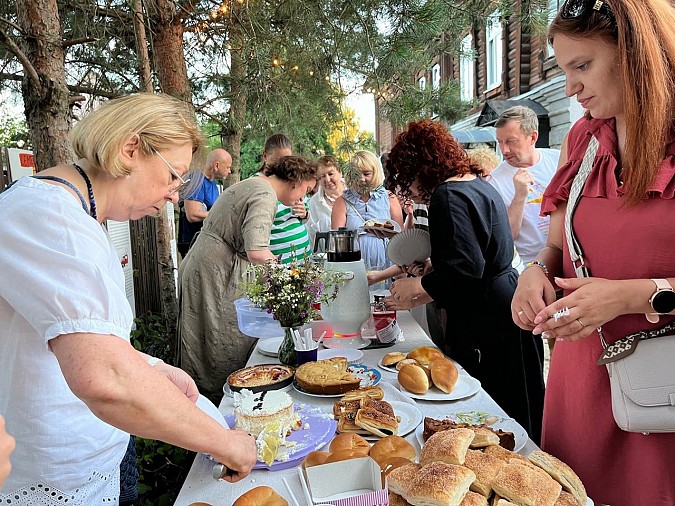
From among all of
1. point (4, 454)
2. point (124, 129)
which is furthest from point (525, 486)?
point (124, 129)

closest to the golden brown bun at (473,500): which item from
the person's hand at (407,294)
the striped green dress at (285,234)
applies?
the person's hand at (407,294)

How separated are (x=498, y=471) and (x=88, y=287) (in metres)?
0.86

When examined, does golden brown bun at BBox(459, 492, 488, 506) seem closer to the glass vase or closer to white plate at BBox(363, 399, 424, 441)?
white plate at BBox(363, 399, 424, 441)

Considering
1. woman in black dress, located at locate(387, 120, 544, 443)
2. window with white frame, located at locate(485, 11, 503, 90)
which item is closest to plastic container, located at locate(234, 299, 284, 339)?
woman in black dress, located at locate(387, 120, 544, 443)

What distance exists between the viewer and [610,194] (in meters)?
1.29

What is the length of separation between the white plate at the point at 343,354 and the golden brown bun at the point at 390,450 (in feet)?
2.64

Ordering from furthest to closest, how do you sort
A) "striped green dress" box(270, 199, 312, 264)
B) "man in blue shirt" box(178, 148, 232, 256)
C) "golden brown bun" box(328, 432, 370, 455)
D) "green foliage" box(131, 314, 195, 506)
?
"man in blue shirt" box(178, 148, 232, 256), "striped green dress" box(270, 199, 312, 264), "green foliage" box(131, 314, 195, 506), "golden brown bun" box(328, 432, 370, 455)

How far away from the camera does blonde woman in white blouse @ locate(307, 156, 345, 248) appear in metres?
5.67

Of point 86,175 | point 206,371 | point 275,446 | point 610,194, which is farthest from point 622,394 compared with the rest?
point 206,371

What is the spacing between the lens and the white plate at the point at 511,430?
1330mm

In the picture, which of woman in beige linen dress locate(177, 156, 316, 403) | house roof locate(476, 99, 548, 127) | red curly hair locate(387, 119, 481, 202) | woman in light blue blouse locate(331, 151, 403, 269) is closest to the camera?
red curly hair locate(387, 119, 481, 202)

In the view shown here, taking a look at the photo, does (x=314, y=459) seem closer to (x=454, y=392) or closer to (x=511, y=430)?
(x=511, y=430)

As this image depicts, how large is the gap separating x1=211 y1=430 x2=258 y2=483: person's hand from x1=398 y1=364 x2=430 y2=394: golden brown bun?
0.70 meters

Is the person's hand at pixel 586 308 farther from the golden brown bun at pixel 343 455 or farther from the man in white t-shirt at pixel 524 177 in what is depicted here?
the man in white t-shirt at pixel 524 177
